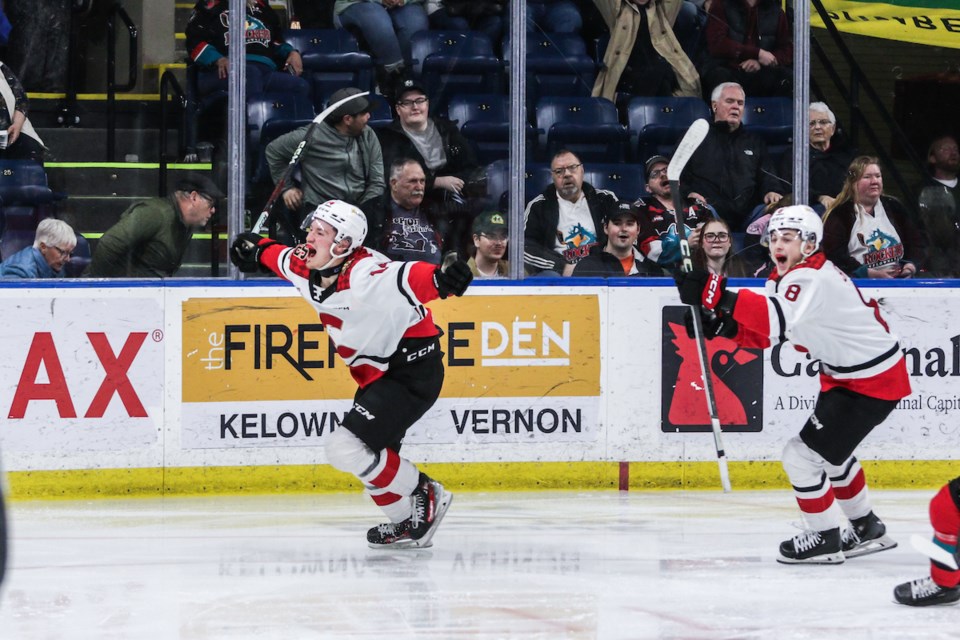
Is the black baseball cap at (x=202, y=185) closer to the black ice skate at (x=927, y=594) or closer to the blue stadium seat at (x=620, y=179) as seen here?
the blue stadium seat at (x=620, y=179)

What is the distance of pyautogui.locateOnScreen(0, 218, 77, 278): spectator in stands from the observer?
244 inches

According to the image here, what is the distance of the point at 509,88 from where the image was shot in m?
6.62

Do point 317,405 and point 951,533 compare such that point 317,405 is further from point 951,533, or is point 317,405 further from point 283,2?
point 951,533

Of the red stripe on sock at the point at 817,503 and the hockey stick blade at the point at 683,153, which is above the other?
the hockey stick blade at the point at 683,153

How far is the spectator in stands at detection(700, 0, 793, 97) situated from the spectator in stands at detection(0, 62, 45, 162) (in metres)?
2.99

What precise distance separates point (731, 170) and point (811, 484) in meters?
2.23

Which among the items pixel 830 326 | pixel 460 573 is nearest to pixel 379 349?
pixel 460 573

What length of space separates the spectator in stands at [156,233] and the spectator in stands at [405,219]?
0.69 meters

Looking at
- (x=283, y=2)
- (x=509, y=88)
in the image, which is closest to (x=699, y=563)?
(x=509, y=88)

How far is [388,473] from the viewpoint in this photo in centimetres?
516

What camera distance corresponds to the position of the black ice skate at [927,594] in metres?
4.39

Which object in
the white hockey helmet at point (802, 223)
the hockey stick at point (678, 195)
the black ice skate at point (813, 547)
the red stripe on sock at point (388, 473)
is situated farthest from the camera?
the hockey stick at point (678, 195)

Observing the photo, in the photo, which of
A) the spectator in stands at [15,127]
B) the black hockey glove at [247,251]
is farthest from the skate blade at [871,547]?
the spectator in stands at [15,127]

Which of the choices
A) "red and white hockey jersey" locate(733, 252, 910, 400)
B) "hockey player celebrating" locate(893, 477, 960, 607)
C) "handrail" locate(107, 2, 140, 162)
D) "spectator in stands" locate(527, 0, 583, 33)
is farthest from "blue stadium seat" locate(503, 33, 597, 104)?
"hockey player celebrating" locate(893, 477, 960, 607)
